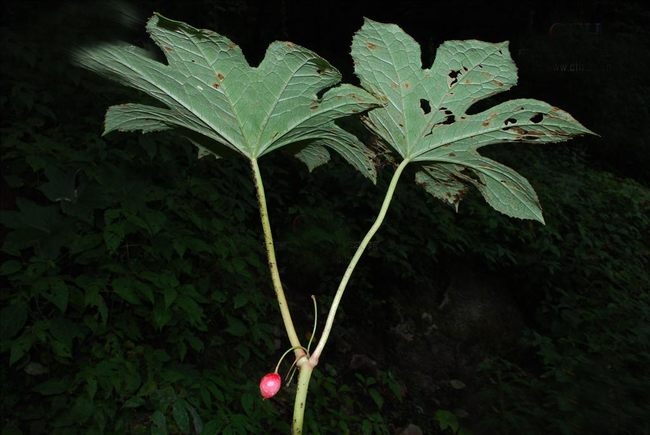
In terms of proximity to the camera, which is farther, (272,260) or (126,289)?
(126,289)

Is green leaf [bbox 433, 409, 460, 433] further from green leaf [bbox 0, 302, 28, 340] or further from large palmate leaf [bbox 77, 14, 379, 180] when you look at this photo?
large palmate leaf [bbox 77, 14, 379, 180]

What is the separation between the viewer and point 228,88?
447mm

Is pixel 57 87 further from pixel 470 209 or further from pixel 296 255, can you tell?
pixel 470 209

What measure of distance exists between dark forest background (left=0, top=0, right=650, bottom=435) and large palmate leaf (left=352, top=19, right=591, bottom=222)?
1.26ft

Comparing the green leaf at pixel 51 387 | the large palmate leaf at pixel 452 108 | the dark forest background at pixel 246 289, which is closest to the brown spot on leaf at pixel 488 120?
the large palmate leaf at pixel 452 108

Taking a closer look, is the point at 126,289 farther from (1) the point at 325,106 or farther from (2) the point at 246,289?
(1) the point at 325,106

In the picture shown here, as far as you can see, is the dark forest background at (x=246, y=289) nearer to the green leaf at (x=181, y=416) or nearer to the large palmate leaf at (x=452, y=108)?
the green leaf at (x=181, y=416)

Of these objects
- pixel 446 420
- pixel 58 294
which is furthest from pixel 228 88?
pixel 446 420

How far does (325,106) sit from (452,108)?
0.51 ft

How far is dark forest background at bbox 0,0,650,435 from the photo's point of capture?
1.80 m

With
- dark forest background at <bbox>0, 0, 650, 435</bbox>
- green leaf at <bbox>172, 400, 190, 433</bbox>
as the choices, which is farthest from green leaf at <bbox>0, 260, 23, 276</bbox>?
green leaf at <bbox>172, 400, 190, 433</bbox>

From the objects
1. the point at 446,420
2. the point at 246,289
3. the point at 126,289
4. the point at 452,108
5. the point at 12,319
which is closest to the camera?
the point at 452,108

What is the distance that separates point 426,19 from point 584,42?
108 inches

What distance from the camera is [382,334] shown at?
3336 millimetres
